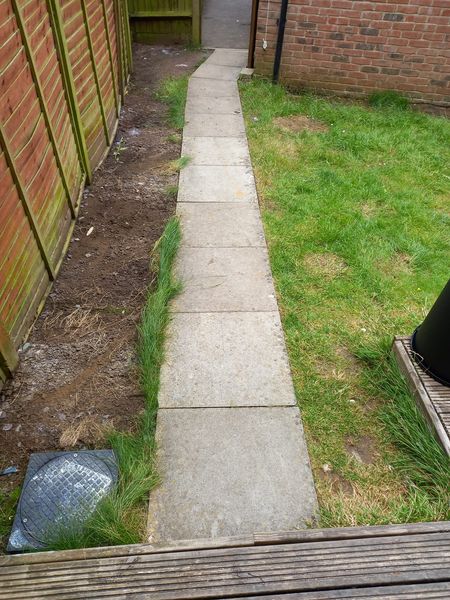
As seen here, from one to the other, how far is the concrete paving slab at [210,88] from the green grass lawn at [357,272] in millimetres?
527

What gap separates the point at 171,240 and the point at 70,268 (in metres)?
0.93

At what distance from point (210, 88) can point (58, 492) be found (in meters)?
6.87

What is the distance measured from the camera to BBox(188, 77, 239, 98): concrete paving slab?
7.20 metres

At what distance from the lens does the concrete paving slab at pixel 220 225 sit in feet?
13.6

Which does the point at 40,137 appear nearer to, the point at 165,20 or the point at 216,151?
the point at 216,151

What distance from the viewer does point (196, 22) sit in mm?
8875

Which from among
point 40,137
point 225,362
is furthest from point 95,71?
point 225,362

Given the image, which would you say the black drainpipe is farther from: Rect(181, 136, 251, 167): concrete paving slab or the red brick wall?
Rect(181, 136, 251, 167): concrete paving slab

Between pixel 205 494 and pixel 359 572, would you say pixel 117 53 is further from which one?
pixel 359 572

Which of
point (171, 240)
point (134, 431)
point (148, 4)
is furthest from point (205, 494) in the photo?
point (148, 4)

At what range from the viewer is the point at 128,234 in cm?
429

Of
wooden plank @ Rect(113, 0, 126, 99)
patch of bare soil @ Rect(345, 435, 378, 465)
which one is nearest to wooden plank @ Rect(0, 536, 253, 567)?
patch of bare soil @ Rect(345, 435, 378, 465)

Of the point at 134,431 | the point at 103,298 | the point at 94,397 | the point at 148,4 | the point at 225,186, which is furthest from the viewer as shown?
the point at 148,4

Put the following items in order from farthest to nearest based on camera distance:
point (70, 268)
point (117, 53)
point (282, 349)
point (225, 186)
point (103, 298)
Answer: point (117, 53)
point (225, 186)
point (70, 268)
point (103, 298)
point (282, 349)
